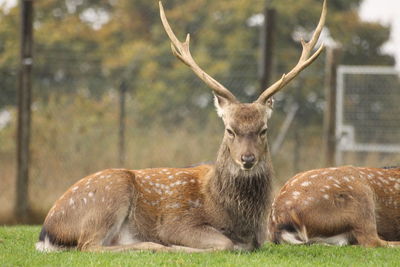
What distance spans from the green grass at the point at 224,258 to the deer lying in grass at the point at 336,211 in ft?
0.93

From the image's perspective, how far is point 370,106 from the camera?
14.9 m

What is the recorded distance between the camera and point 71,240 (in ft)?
21.0

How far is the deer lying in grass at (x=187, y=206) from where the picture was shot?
6348 millimetres

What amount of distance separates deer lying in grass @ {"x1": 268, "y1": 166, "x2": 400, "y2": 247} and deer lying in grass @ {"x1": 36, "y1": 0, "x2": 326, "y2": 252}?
0.51 metres

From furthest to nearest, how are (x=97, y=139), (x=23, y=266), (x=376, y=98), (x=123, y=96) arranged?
(x=376, y=98), (x=97, y=139), (x=123, y=96), (x=23, y=266)

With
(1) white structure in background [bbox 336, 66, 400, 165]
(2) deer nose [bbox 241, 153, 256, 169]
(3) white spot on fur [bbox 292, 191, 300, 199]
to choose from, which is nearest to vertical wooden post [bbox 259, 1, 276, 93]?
(1) white structure in background [bbox 336, 66, 400, 165]

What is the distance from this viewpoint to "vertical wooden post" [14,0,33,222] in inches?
389

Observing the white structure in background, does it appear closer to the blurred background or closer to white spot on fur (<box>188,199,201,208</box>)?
the blurred background

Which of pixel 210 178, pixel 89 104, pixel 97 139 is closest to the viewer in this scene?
pixel 210 178

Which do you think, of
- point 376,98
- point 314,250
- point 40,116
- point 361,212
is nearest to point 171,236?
point 314,250

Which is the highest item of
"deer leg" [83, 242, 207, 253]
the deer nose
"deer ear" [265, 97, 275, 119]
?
"deer ear" [265, 97, 275, 119]

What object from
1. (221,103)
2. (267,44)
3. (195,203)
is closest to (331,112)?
(267,44)

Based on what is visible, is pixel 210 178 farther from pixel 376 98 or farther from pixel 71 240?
pixel 376 98

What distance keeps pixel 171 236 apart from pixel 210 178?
0.65 m
